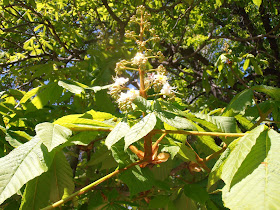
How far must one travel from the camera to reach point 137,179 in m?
0.98

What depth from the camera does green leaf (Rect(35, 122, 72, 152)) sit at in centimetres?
73

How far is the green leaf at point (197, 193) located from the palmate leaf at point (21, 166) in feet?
2.23

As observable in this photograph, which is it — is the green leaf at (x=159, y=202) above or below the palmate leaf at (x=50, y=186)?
below

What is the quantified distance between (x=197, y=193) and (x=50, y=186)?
0.65 m

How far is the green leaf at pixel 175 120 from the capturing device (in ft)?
2.51

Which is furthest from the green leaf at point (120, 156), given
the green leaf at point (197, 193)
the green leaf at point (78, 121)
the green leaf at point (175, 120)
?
the green leaf at point (197, 193)

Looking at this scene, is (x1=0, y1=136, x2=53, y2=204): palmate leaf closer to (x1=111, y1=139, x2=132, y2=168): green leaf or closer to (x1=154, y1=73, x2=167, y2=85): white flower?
(x1=111, y1=139, x2=132, y2=168): green leaf

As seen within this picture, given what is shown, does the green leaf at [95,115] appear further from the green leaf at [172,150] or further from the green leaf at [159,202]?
the green leaf at [159,202]

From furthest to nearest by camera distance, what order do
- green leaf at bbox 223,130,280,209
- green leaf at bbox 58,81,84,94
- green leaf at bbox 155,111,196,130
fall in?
green leaf at bbox 58,81,84,94 → green leaf at bbox 155,111,196,130 → green leaf at bbox 223,130,280,209

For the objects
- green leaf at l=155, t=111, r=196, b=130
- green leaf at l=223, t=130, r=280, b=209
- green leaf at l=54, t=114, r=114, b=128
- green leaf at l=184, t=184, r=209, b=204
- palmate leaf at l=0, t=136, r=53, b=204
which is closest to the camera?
green leaf at l=223, t=130, r=280, b=209

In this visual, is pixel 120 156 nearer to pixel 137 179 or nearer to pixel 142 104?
pixel 137 179

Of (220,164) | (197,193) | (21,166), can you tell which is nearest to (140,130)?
(220,164)

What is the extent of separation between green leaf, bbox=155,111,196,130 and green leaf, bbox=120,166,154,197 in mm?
301

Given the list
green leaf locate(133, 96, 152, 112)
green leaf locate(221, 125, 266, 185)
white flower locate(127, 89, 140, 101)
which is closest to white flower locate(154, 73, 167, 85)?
white flower locate(127, 89, 140, 101)
